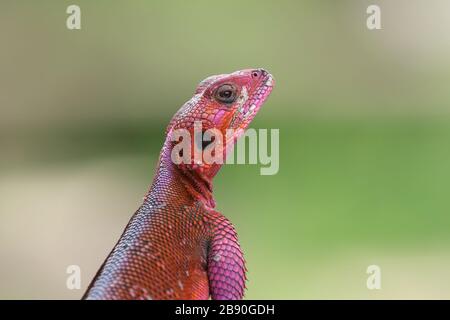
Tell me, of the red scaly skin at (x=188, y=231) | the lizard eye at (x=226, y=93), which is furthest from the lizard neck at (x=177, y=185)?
the lizard eye at (x=226, y=93)

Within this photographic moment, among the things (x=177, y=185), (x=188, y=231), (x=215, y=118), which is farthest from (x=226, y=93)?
(x=188, y=231)

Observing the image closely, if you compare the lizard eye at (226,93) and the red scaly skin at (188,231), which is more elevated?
the lizard eye at (226,93)

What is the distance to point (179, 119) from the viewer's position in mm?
1460

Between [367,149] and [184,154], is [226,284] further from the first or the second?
[367,149]

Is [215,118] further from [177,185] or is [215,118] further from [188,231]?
[188,231]

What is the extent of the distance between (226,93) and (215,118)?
77mm

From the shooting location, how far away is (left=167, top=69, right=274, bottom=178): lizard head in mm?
1438

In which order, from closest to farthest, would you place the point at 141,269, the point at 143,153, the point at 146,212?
the point at 141,269
the point at 146,212
the point at 143,153

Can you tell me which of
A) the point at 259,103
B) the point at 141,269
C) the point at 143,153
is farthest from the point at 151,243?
the point at 143,153

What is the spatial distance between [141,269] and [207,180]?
1.04ft

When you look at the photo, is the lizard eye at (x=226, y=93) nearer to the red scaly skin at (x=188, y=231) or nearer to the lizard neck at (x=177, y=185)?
the red scaly skin at (x=188, y=231)

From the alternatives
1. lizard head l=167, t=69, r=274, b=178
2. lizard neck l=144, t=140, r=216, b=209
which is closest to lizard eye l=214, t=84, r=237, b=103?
lizard head l=167, t=69, r=274, b=178

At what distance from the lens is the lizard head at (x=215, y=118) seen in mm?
1438

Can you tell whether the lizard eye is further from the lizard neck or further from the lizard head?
the lizard neck
